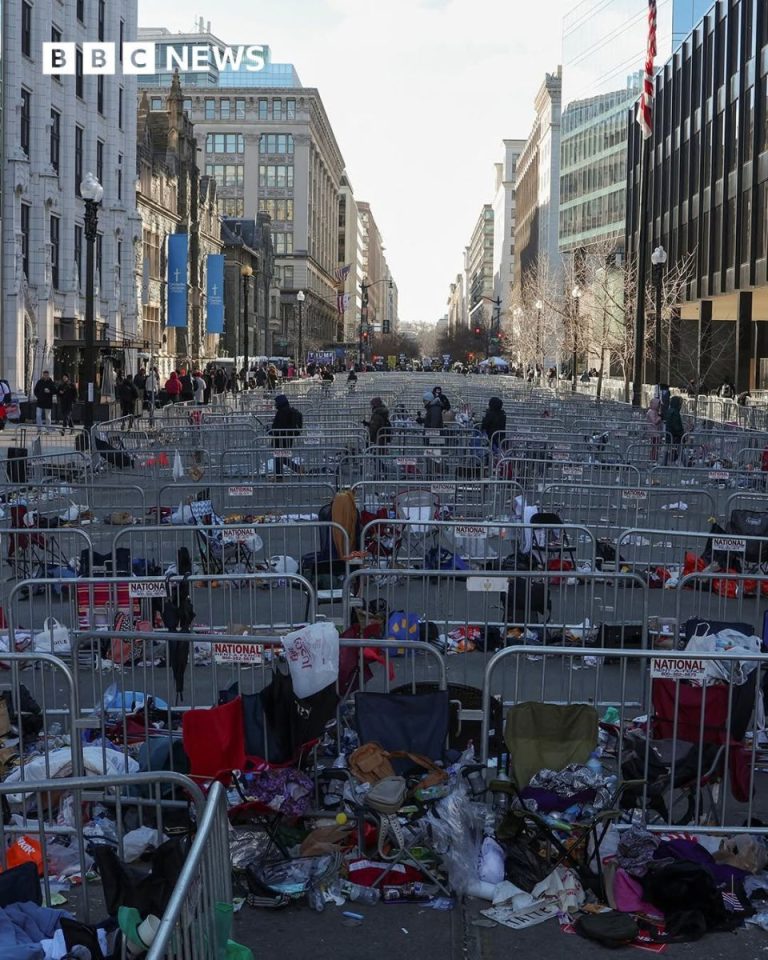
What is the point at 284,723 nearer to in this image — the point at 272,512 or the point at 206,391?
the point at 272,512

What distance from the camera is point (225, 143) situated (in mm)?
151000

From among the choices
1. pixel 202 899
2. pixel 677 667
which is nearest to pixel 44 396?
pixel 677 667

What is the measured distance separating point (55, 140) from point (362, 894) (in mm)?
43143

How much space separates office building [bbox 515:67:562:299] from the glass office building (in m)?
6.86

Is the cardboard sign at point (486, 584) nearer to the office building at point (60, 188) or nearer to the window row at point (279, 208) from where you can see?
the office building at point (60, 188)

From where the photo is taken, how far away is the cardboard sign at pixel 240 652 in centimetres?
657

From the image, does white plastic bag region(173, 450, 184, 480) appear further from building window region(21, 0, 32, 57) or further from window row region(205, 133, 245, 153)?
window row region(205, 133, 245, 153)

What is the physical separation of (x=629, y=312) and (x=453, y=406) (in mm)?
18611

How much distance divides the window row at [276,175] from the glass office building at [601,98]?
154 ft

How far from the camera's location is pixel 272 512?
15.3m

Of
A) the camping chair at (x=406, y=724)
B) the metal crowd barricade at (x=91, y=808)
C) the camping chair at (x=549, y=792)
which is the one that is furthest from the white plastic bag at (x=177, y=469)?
the camping chair at (x=549, y=792)

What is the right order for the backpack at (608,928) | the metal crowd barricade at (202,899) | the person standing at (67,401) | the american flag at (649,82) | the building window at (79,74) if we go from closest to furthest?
the metal crowd barricade at (202,899), the backpack at (608,928), the american flag at (649,82), the person standing at (67,401), the building window at (79,74)

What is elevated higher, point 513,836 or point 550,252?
point 550,252

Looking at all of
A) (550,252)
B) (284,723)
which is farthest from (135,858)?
(550,252)
